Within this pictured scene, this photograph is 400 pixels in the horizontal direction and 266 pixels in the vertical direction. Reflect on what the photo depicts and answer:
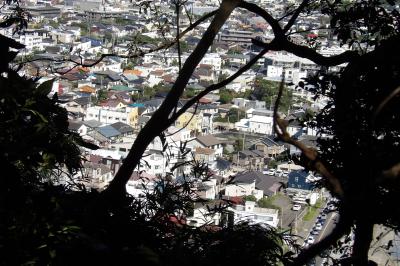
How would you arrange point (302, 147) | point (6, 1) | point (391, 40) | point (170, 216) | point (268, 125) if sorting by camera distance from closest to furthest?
point (302, 147)
point (391, 40)
point (170, 216)
point (6, 1)
point (268, 125)

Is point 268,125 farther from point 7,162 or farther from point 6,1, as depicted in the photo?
point 7,162

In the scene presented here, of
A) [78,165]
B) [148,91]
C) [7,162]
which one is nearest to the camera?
[7,162]

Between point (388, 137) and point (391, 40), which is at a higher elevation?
point (391, 40)

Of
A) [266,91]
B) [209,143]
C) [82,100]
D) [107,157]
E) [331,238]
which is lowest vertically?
[209,143]

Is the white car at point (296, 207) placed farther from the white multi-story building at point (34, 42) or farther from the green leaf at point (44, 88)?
the white multi-story building at point (34, 42)

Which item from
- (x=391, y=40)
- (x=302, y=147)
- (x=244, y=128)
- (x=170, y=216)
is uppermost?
(x=391, y=40)

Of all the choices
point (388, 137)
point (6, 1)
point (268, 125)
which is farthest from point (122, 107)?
point (388, 137)

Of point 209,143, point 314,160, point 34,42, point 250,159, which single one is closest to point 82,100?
point 209,143

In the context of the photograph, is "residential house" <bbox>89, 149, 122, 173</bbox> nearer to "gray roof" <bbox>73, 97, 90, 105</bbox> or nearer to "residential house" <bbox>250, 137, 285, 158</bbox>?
"residential house" <bbox>250, 137, 285, 158</bbox>

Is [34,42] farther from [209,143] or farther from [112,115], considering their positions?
[209,143]
